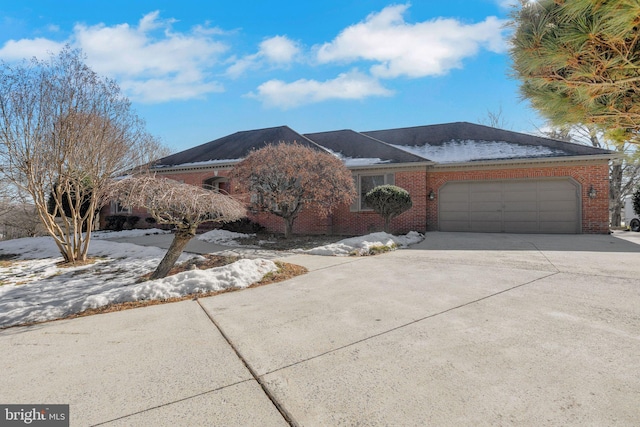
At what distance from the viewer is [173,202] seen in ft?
17.4

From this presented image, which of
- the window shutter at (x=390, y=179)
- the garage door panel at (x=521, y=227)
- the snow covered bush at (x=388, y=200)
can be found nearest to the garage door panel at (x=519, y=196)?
the garage door panel at (x=521, y=227)

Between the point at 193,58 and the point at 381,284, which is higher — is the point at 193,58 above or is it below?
above

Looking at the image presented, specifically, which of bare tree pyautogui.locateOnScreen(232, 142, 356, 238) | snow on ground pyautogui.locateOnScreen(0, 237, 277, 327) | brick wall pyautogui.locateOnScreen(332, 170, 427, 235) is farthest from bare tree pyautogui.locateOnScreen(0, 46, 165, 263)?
brick wall pyautogui.locateOnScreen(332, 170, 427, 235)

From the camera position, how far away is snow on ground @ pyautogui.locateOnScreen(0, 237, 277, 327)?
4.41 m

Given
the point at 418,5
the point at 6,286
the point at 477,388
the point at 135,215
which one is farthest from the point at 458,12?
the point at 135,215

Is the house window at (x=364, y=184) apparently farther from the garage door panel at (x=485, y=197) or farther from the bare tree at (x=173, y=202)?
the bare tree at (x=173, y=202)

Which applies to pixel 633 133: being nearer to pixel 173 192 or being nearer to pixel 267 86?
pixel 173 192

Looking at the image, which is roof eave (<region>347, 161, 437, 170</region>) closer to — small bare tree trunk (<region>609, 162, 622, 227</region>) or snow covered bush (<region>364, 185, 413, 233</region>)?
snow covered bush (<region>364, 185, 413, 233</region>)

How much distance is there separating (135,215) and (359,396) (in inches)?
700

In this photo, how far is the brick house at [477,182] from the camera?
11562mm

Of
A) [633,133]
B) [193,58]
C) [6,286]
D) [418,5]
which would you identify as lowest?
[6,286]

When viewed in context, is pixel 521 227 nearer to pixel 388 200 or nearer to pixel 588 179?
pixel 588 179

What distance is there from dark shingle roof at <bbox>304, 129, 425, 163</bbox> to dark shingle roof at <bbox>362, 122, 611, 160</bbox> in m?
1.73

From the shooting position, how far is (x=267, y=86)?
1184cm
